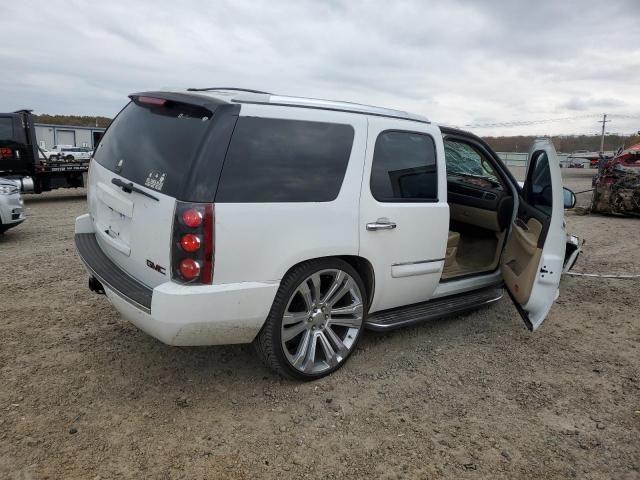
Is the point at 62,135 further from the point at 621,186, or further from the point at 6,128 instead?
the point at 621,186

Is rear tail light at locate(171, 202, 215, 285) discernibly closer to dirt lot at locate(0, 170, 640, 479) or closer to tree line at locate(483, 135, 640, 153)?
dirt lot at locate(0, 170, 640, 479)

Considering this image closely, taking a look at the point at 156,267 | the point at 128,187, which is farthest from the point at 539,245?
A: the point at 128,187

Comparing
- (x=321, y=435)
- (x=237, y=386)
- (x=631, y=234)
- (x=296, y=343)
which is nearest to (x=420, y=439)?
(x=321, y=435)

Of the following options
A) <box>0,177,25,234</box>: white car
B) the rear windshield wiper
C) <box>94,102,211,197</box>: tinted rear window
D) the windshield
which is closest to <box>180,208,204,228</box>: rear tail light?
<box>94,102,211,197</box>: tinted rear window

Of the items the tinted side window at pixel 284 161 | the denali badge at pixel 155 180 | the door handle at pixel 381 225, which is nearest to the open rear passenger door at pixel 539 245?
the door handle at pixel 381 225

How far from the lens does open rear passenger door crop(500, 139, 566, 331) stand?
3.63m

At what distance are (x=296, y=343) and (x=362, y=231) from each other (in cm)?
87

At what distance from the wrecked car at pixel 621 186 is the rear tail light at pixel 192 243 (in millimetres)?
11208

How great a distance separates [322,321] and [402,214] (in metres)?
0.96

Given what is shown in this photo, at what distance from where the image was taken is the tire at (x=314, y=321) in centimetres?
306

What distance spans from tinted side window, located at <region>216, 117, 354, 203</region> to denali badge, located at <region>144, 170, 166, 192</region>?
38cm

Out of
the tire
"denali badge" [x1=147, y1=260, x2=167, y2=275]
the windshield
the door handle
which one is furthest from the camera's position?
the windshield

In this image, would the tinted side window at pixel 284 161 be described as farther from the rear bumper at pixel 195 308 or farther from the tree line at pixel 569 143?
the tree line at pixel 569 143

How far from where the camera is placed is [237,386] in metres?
3.27
